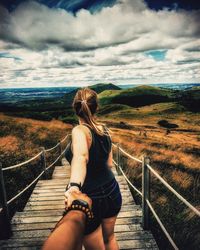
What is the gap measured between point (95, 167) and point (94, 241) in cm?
57

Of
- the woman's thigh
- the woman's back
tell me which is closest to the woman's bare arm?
the woman's back

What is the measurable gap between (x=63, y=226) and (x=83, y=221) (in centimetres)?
17

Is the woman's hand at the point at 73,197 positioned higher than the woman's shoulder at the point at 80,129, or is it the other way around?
the woman's shoulder at the point at 80,129

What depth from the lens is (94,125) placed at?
2.15 meters

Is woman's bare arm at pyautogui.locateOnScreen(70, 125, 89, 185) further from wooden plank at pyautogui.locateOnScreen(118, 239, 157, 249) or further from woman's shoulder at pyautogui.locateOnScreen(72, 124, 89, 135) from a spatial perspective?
wooden plank at pyautogui.locateOnScreen(118, 239, 157, 249)

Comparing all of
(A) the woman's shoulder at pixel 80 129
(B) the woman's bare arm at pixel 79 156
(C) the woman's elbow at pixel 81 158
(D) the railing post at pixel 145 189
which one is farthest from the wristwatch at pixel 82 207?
(D) the railing post at pixel 145 189

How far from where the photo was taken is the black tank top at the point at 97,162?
6.87ft

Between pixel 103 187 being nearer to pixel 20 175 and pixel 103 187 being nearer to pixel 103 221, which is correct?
pixel 103 221

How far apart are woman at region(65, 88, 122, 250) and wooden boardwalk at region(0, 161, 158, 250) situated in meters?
1.80

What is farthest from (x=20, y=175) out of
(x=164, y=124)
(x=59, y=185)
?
(x=164, y=124)

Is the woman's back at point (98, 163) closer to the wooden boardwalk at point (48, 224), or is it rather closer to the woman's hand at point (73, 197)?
the woman's hand at point (73, 197)

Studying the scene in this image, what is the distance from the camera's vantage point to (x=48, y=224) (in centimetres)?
455

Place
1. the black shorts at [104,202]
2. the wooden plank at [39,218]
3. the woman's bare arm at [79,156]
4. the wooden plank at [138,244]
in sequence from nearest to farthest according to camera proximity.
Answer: the woman's bare arm at [79,156] → the black shorts at [104,202] → the wooden plank at [138,244] → the wooden plank at [39,218]

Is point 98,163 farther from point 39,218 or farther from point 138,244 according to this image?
point 39,218
